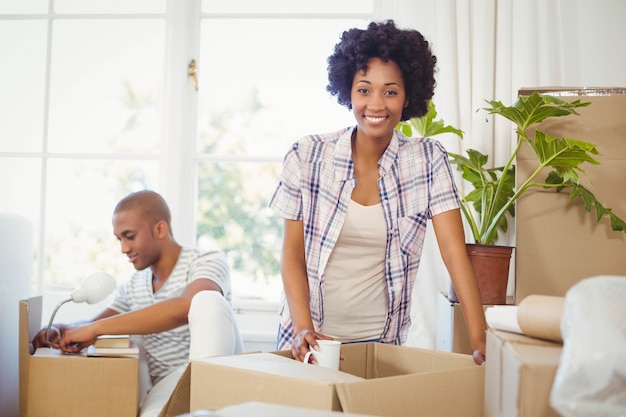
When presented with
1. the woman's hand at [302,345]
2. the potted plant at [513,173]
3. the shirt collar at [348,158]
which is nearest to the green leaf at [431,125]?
the potted plant at [513,173]

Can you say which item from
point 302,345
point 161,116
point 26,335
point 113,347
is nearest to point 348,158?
point 302,345

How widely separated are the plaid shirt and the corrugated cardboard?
0.52 metres

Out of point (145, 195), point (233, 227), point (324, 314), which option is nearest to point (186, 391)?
point (324, 314)

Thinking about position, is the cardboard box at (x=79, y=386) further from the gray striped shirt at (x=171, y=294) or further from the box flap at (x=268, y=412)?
the box flap at (x=268, y=412)

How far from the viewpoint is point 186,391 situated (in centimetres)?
105

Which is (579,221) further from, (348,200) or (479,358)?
(479,358)

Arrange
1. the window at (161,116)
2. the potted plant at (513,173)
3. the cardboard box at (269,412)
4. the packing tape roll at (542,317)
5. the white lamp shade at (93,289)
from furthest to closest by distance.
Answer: the window at (161,116) → the potted plant at (513,173) → the white lamp shade at (93,289) → the packing tape roll at (542,317) → the cardboard box at (269,412)

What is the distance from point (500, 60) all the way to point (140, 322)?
1.51 metres

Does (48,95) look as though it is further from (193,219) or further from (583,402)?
(583,402)

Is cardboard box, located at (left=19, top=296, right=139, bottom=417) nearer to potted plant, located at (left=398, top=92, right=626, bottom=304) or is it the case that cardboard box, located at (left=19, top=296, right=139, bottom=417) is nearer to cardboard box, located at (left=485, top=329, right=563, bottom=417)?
cardboard box, located at (left=485, top=329, right=563, bottom=417)

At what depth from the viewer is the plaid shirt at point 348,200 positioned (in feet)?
5.44

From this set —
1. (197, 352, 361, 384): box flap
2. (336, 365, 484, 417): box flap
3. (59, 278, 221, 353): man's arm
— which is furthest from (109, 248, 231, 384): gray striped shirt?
(336, 365, 484, 417): box flap

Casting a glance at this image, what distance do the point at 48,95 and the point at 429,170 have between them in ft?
6.29

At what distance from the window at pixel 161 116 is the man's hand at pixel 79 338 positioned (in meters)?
1.04
